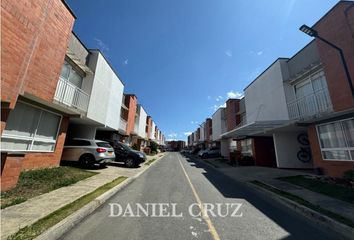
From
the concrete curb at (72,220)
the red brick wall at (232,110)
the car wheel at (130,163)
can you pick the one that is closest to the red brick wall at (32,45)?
the concrete curb at (72,220)

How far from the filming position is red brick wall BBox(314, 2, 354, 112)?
898cm

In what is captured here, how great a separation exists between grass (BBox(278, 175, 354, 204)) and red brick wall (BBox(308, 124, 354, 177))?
1.78 metres

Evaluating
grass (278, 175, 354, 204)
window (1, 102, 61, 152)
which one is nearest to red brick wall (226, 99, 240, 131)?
grass (278, 175, 354, 204)

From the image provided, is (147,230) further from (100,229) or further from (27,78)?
(27,78)

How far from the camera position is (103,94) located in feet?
51.9

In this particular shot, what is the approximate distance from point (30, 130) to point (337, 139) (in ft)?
52.8

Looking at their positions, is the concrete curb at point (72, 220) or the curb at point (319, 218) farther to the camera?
the curb at point (319, 218)

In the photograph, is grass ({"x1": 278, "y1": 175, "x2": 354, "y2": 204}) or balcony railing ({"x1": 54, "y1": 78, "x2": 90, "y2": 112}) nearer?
grass ({"x1": 278, "y1": 175, "x2": 354, "y2": 204})

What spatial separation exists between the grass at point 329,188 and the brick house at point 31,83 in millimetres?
11742

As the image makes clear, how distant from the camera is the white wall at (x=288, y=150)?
15.1m

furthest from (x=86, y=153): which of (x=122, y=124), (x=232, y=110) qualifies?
(x=232, y=110)

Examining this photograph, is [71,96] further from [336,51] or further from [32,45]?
[336,51]

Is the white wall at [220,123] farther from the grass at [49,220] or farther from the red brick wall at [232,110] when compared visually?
the grass at [49,220]

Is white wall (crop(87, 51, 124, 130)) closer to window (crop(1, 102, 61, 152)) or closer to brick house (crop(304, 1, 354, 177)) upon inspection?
window (crop(1, 102, 61, 152))
